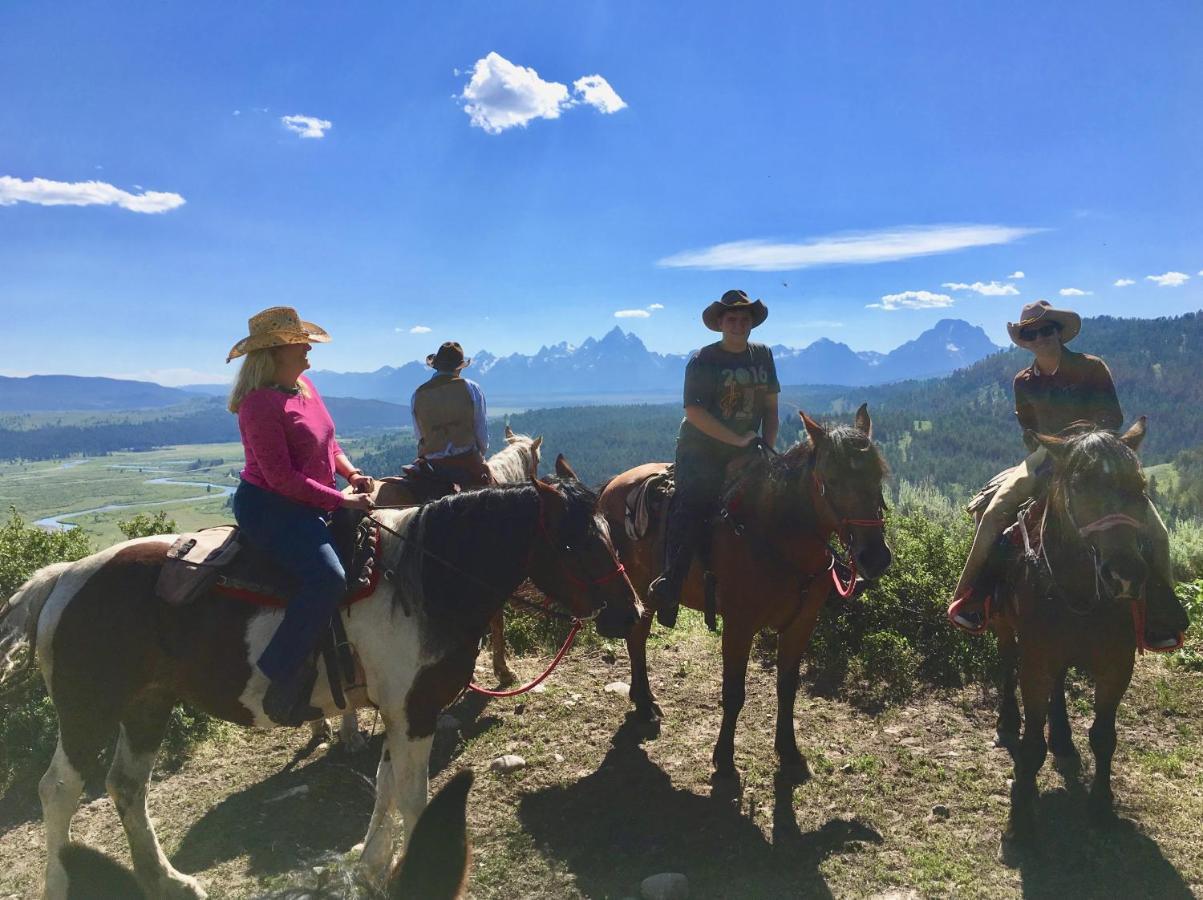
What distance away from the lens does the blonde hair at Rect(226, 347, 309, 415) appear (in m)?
4.12

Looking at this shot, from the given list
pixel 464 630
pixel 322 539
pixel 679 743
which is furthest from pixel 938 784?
pixel 322 539

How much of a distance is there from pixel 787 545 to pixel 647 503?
5.63ft

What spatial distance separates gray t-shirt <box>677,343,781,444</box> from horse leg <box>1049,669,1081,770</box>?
11.8 feet

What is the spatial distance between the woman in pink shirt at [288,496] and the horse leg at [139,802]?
4.08 feet

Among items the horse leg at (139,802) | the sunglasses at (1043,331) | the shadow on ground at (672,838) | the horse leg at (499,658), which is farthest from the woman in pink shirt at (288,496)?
the sunglasses at (1043,331)

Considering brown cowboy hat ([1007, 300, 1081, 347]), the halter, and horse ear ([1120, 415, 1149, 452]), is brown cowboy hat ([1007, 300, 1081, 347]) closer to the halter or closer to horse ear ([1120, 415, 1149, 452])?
horse ear ([1120, 415, 1149, 452])

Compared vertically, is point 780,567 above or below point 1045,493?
below

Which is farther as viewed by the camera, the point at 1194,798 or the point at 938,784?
the point at 938,784

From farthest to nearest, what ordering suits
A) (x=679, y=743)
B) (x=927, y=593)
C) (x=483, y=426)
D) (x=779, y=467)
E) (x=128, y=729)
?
1. (x=927, y=593)
2. (x=483, y=426)
3. (x=679, y=743)
4. (x=779, y=467)
5. (x=128, y=729)

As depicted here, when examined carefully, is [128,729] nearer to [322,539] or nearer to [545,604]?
[322,539]

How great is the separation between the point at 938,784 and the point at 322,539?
17.8 feet

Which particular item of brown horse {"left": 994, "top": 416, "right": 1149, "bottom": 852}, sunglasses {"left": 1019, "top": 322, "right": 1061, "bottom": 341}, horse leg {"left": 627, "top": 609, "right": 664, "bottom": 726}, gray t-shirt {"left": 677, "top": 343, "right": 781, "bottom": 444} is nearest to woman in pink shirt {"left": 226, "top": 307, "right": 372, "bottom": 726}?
gray t-shirt {"left": 677, "top": 343, "right": 781, "bottom": 444}

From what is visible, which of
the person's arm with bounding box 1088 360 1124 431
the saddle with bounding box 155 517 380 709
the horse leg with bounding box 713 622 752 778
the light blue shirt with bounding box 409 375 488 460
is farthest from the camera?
the light blue shirt with bounding box 409 375 488 460

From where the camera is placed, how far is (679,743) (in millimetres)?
6484
